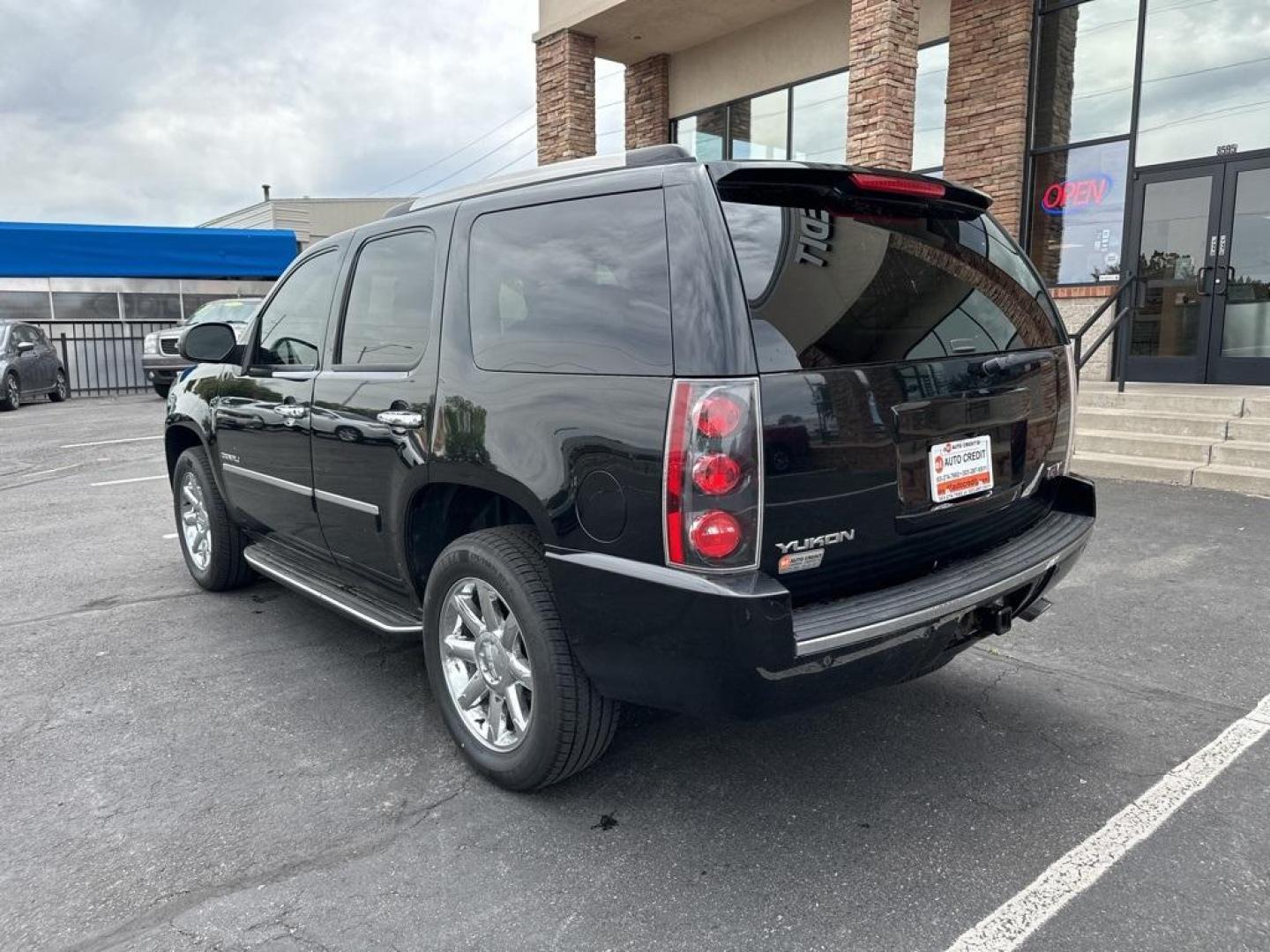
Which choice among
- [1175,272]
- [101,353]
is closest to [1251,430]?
[1175,272]

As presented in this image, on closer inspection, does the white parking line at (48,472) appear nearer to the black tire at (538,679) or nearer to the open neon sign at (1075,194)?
the black tire at (538,679)

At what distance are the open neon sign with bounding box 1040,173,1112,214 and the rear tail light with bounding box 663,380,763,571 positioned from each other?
1037 centimetres

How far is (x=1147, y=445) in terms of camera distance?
7996 millimetres

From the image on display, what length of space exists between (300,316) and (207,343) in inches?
22.5

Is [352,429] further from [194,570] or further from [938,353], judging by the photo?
[194,570]

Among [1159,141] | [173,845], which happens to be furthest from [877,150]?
[173,845]

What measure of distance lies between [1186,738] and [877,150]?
28.2 ft

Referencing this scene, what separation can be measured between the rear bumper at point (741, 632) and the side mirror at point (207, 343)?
2.65 metres

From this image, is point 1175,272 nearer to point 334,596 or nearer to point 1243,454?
point 1243,454

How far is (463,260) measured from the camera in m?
3.17

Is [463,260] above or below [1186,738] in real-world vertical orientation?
above

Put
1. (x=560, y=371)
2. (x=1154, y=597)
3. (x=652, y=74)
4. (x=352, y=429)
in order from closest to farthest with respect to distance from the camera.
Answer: (x=560, y=371) → (x=352, y=429) → (x=1154, y=597) → (x=652, y=74)

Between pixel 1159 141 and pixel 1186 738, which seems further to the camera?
pixel 1159 141

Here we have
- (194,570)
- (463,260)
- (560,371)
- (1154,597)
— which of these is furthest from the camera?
(194,570)
